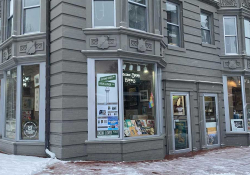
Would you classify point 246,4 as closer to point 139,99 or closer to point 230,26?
point 230,26

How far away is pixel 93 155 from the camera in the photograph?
24.8 feet

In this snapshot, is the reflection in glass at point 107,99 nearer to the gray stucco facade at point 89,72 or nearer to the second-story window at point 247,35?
the gray stucco facade at point 89,72

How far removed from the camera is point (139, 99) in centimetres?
841

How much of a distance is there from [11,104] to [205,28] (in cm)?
911

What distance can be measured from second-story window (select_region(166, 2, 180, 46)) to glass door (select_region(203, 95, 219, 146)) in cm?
290

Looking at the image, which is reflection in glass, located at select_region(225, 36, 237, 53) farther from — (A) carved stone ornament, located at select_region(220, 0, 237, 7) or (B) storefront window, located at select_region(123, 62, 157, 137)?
(B) storefront window, located at select_region(123, 62, 157, 137)

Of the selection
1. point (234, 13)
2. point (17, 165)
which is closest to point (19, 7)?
point (17, 165)

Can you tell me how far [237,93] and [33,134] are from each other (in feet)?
30.8

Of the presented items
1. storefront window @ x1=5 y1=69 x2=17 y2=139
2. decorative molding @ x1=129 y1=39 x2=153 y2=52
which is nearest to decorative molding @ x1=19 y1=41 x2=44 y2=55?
storefront window @ x1=5 y1=69 x2=17 y2=139

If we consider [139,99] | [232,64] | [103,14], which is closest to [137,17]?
[103,14]

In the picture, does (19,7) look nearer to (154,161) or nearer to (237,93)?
(154,161)

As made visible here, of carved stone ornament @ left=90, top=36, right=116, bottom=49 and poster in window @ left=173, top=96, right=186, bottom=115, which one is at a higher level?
carved stone ornament @ left=90, top=36, right=116, bottom=49

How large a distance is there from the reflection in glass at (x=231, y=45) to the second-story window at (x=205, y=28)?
3.68 feet

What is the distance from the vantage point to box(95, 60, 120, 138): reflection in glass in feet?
25.4
